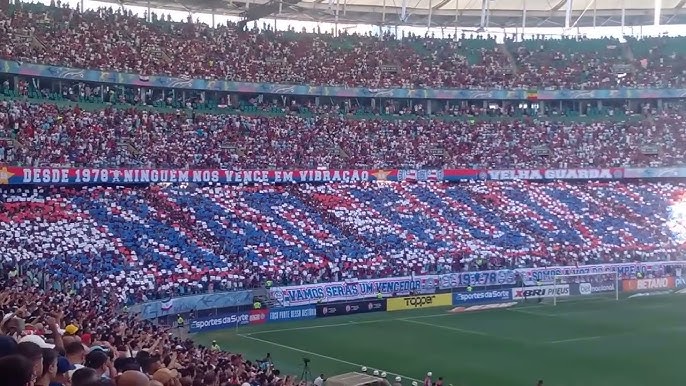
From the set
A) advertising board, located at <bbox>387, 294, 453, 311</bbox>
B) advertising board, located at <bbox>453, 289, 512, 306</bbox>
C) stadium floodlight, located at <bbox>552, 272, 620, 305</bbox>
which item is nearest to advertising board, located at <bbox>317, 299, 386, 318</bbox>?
advertising board, located at <bbox>387, 294, 453, 311</bbox>

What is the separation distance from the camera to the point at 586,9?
75.2 meters

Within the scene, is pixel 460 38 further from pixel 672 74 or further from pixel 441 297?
pixel 441 297

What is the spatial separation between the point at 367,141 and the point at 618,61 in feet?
92.6

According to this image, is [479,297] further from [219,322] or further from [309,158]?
[219,322]

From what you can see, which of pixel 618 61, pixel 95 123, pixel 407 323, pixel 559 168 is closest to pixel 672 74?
pixel 618 61

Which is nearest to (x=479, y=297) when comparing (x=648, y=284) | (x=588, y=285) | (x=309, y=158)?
(x=588, y=285)

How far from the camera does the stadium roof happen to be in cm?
7062

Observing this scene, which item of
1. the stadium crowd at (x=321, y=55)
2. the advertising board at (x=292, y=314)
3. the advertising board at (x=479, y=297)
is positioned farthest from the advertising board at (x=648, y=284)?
the stadium crowd at (x=321, y=55)

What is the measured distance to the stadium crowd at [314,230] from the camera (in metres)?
39.0

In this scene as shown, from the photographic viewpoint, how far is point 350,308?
43.6 metres

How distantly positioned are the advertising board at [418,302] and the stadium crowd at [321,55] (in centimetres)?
2236

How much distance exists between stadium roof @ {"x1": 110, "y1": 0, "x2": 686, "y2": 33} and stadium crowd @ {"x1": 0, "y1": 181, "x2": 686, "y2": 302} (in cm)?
1952

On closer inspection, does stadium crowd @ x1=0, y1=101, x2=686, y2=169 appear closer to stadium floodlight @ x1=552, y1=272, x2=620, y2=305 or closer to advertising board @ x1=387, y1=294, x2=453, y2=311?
advertising board @ x1=387, y1=294, x2=453, y2=311

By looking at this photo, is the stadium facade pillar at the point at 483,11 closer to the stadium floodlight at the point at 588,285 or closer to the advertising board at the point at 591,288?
the stadium floodlight at the point at 588,285
